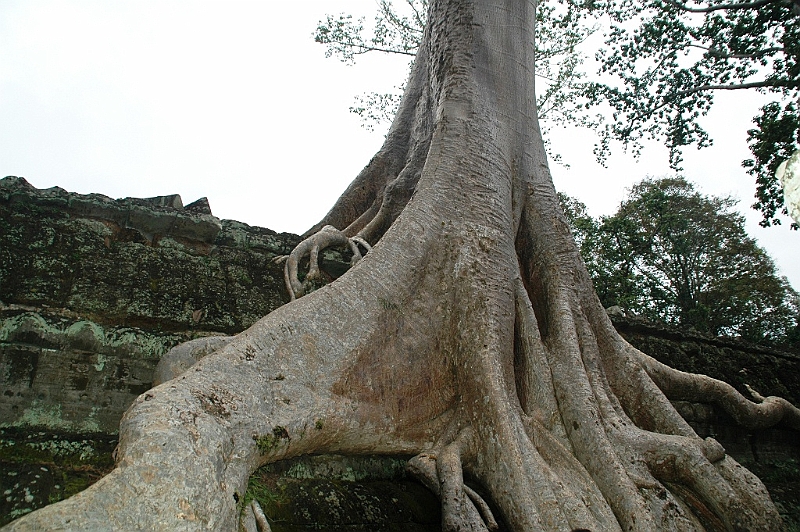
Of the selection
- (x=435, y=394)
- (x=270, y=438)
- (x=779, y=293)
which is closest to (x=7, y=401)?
(x=270, y=438)

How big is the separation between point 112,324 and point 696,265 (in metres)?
14.3

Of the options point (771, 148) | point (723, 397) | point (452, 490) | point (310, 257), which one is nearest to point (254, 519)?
point (452, 490)

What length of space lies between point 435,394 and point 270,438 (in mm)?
839

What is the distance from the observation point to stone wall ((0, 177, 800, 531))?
Answer: 2.01 m

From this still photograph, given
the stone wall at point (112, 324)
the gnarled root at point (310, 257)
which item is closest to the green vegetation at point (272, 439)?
the stone wall at point (112, 324)

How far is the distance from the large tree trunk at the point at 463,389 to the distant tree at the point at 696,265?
8923 millimetres

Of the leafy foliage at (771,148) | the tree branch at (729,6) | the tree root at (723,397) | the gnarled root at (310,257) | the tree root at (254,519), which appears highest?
the tree branch at (729,6)

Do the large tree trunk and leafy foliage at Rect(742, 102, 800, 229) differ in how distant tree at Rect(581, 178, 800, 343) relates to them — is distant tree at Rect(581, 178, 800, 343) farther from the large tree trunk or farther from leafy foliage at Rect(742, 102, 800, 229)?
the large tree trunk

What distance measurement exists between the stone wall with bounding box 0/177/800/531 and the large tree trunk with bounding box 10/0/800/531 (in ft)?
0.54

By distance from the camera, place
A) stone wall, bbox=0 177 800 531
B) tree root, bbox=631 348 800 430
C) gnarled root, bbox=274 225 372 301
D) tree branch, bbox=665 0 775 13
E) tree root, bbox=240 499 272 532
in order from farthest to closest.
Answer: tree branch, bbox=665 0 775 13 < tree root, bbox=631 348 800 430 < gnarled root, bbox=274 225 372 301 < stone wall, bbox=0 177 800 531 < tree root, bbox=240 499 272 532

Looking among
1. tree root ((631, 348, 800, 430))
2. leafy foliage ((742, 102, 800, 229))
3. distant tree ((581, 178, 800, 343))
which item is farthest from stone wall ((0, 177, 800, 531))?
distant tree ((581, 178, 800, 343))

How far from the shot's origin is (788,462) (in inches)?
160

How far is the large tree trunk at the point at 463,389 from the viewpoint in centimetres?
164

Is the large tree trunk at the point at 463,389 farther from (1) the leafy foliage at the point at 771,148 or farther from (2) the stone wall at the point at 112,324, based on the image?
(1) the leafy foliage at the point at 771,148
